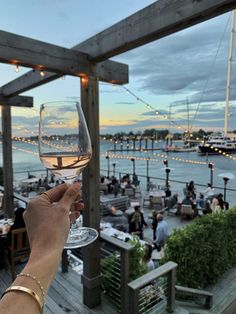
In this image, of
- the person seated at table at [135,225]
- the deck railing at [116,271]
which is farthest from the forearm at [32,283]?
the person seated at table at [135,225]

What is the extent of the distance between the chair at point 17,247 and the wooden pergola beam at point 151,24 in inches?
95.7

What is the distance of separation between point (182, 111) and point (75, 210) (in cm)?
3015

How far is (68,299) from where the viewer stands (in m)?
3.12

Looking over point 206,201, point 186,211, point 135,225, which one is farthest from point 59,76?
point 206,201

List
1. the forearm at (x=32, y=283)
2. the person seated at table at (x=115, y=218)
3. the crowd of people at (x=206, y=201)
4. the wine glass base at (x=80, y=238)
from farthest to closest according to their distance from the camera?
1. the person seated at table at (x=115, y=218)
2. the crowd of people at (x=206, y=201)
3. the wine glass base at (x=80, y=238)
4. the forearm at (x=32, y=283)

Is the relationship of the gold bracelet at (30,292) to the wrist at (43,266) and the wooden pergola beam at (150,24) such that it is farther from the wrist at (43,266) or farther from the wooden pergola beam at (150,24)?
the wooden pergola beam at (150,24)

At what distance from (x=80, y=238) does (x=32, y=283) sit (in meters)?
0.69

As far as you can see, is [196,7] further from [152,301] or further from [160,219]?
[160,219]

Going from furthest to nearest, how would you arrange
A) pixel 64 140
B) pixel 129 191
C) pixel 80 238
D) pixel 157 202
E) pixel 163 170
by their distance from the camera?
1. pixel 163 170
2. pixel 129 191
3. pixel 157 202
4. pixel 80 238
5. pixel 64 140

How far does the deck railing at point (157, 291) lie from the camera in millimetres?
2774

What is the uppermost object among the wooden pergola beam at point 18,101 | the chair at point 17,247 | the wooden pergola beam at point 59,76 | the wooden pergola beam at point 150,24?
the wooden pergola beam at point 150,24

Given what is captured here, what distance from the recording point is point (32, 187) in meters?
15.7

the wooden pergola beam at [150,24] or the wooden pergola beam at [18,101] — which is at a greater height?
the wooden pergola beam at [150,24]

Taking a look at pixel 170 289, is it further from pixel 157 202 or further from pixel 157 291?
pixel 157 202
